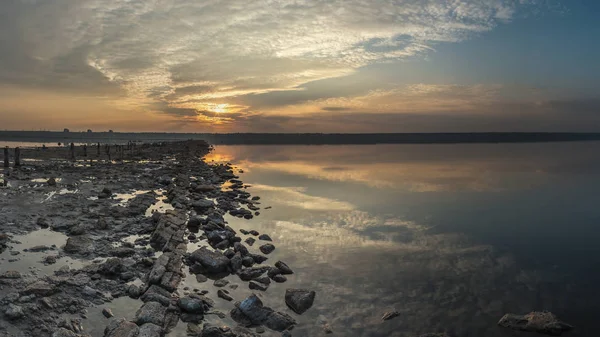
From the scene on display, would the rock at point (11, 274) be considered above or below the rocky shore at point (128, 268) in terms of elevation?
above

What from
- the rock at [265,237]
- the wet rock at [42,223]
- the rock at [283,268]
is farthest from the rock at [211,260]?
the wet rock at [42,223]

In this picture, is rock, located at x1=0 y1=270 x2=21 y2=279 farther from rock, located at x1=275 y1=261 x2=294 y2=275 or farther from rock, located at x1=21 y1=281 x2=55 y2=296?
rock, located at x1=275 y1=261 x2=294 y2=275

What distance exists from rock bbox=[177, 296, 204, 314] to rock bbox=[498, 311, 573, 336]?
7592 mm

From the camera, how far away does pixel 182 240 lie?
14.8 metres

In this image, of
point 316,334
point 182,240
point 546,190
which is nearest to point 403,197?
point 546,190

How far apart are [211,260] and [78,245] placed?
16.3ft

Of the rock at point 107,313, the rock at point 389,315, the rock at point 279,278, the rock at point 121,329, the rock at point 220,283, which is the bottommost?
the rock at point 389,315

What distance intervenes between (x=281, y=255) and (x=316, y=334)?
5594 millimetres

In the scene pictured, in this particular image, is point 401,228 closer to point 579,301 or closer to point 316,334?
point 579,301

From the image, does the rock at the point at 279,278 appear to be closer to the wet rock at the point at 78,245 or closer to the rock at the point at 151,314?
the rock at the point at 151,314

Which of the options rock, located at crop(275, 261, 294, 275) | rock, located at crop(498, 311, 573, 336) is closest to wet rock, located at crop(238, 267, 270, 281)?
rock, located at crop(275, 261, 294, 275)

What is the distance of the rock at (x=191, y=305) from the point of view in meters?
8.97

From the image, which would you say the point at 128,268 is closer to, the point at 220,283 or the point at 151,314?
the point at 220,283

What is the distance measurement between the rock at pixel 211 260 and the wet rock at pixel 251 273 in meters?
0.68
